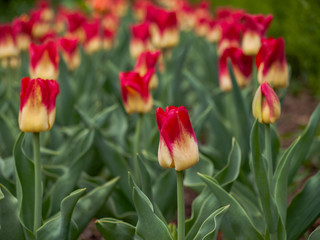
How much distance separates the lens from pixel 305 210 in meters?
1.69

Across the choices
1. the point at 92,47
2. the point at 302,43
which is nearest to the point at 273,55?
the point at 302,43

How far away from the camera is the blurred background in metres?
2.91

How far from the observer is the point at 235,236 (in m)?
1.60

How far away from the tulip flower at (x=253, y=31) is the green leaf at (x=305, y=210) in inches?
26.6

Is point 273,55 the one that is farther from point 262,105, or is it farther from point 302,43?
point 302,43

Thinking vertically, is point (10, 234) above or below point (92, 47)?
above

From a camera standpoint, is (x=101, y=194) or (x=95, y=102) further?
(x=95, y=102)

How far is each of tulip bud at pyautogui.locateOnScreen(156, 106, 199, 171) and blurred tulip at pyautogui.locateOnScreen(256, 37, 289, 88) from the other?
0.55 meters

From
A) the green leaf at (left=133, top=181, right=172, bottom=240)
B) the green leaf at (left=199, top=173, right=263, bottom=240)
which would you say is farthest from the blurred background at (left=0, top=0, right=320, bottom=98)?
the green leaf at (left=133, top=181, right=172, bottom=240)

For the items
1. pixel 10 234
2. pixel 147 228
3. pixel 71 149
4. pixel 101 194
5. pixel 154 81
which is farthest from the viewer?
pixel 154 81

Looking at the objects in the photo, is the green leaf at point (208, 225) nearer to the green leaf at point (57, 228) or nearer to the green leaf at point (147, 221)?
the green leaf at point (147, 221)

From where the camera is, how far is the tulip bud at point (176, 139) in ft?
4.11

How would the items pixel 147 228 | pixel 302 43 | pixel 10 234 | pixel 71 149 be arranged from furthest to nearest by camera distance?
pixel 302 43 → pixel 71 149 → pixel 10 234 → pixel 147 228

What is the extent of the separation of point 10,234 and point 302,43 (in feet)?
8.14
